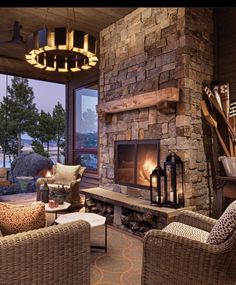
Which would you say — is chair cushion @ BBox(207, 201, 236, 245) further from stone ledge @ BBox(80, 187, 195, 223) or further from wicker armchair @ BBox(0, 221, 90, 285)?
stone ledge @ BBox(80, 187, 195, 223)

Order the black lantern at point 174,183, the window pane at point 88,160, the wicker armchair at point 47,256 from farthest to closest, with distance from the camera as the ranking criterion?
the window pane at point 88,160
the black lantern at point 174,183
the wicker armchair at point 47,256

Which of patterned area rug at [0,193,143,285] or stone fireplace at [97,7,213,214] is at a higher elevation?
stone fireplace at [97,7,213,214]

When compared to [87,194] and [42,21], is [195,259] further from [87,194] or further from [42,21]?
[42,21]

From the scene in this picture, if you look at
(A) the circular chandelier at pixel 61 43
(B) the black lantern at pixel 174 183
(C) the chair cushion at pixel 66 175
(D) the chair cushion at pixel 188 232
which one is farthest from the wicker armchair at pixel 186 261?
(C) the chair cushion at pixel 66 175

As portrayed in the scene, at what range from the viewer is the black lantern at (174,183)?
330cm

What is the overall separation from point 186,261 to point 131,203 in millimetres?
1830

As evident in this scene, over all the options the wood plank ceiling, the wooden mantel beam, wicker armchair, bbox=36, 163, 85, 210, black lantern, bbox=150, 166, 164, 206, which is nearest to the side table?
black lantern, bbox=150, 166, 164, 206

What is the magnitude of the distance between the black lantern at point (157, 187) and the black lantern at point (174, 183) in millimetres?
64

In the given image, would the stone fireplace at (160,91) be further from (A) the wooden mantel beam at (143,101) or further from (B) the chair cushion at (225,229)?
(B) the chair cushion at (225,229)

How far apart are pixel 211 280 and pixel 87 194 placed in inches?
112

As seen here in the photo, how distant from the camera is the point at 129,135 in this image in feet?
13.7

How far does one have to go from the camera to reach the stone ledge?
3.12 metres

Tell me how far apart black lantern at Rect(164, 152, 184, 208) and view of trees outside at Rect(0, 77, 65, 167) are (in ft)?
15.2
